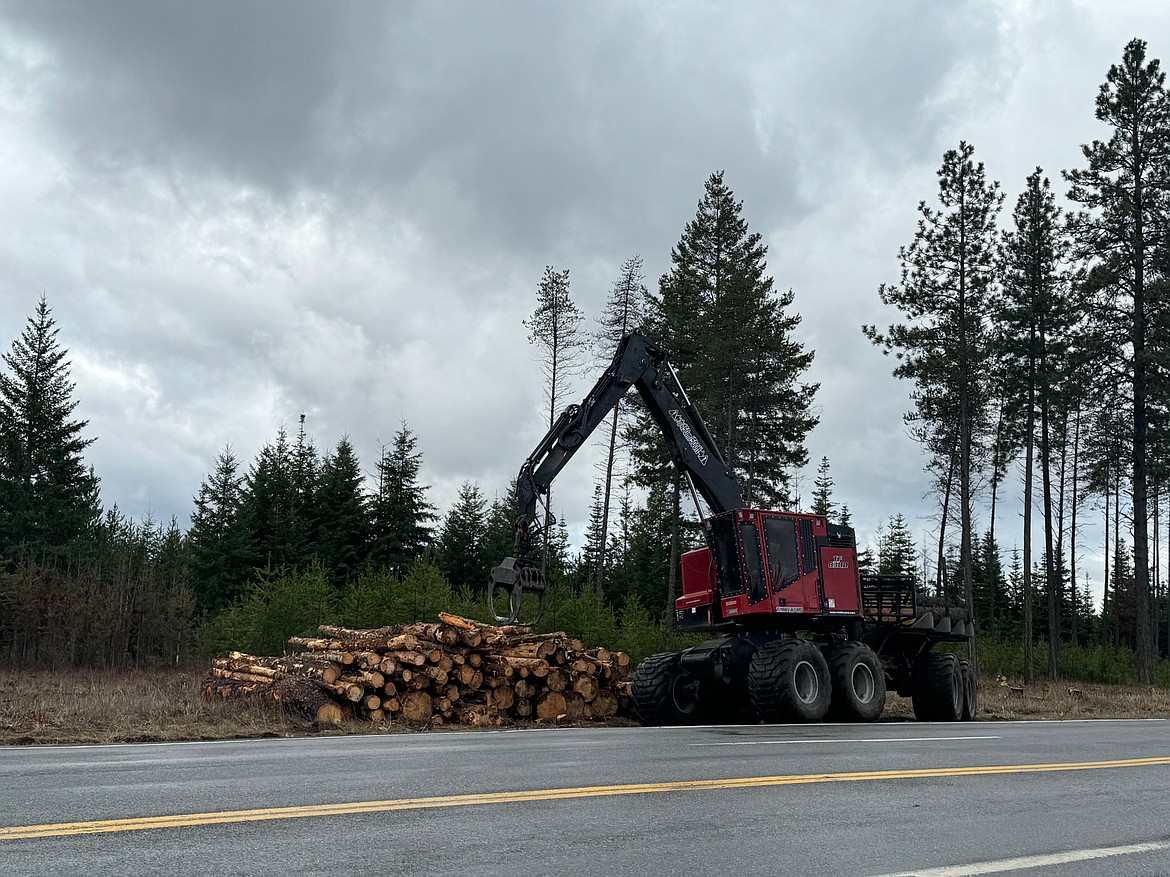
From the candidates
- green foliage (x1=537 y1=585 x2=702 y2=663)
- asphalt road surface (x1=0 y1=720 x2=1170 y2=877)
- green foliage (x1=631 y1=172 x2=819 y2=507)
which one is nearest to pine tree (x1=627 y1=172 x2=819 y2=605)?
green foliage (x1=631 y1=172 x2=819 y2=507)

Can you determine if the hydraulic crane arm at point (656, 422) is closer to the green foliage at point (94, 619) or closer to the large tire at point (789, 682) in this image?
the large tire at point (789, 682)

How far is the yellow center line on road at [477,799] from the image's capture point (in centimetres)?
597

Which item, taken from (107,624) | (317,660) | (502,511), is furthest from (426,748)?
(502,511)

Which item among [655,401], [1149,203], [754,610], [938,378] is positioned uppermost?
[1149,203]

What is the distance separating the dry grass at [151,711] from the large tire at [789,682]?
334cm

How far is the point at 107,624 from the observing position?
101 feet

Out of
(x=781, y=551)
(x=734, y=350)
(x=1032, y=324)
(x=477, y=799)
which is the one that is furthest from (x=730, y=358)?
(x=477, y=799)

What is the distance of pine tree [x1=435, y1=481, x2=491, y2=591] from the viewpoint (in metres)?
51.5

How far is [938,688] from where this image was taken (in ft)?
71.6

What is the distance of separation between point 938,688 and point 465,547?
33158mm

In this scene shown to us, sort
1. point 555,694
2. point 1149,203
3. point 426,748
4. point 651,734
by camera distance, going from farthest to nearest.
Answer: point 1149,203, point 555,694, point 651,734, point 426,748

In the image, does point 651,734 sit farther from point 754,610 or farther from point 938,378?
point 938,378

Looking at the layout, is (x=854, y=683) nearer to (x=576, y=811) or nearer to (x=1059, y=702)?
(x=576, y=811)

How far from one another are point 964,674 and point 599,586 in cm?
2216
